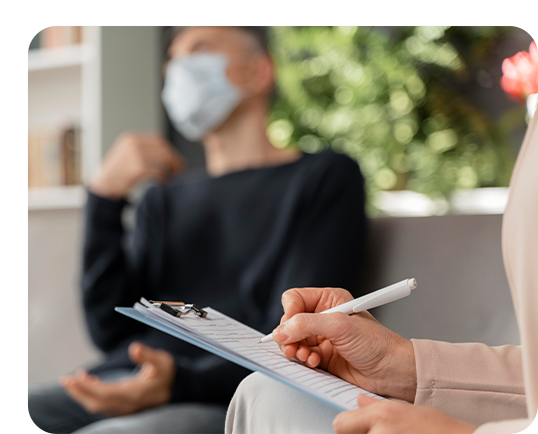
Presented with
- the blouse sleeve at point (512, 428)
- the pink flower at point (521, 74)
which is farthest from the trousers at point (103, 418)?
the pink flower at point (521, 74)

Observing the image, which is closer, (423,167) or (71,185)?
(71,185)

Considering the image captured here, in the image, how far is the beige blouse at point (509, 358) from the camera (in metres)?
0.36

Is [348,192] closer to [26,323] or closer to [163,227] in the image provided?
[163,227]

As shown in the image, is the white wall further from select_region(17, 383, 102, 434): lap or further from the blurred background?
select_region(17, 383, 102, 434): lap

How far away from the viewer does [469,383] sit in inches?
16.9

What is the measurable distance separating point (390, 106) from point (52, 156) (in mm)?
1199

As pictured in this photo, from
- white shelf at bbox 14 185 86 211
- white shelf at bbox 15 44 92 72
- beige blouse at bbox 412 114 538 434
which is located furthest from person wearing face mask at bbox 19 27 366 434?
white shelf at bbox 15 44 92 72

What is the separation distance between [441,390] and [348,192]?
0.48 meters

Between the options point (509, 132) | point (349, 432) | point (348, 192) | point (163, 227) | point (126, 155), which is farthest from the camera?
point (509, 132)

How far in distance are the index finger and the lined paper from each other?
4 cm

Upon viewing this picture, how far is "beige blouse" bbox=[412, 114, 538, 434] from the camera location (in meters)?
0.36

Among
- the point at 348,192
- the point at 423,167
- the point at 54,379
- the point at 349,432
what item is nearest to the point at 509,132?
the point at 423,167

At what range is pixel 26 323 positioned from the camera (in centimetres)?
115

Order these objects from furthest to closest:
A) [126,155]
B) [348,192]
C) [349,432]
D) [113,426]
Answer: [126,155] < [348,192] < [113,426] < [349,432]
